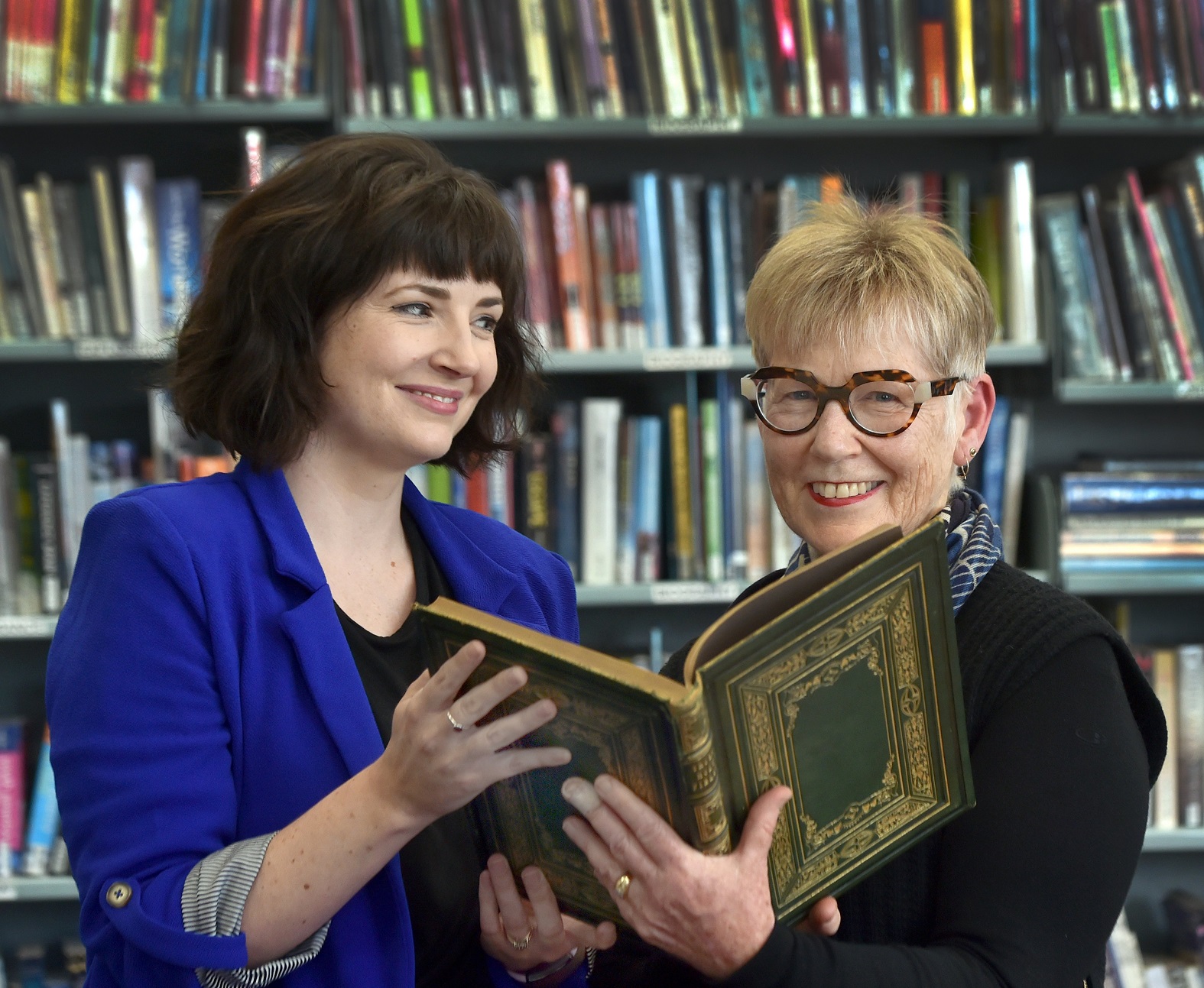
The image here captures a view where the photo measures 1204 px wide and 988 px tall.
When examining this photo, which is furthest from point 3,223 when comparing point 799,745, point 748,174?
point 799,745

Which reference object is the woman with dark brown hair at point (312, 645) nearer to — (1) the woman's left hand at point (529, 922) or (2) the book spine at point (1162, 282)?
(1) the woman's left hand at point (529, 922)

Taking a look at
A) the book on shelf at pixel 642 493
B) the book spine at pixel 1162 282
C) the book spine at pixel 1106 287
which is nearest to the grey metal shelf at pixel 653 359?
the book on shelf at pixel 642 493

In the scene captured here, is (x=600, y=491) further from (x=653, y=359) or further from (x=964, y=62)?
(x=964, y=62)

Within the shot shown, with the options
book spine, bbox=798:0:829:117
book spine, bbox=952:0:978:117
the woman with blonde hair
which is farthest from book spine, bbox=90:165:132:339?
book spine, bbox=952:0:978:117

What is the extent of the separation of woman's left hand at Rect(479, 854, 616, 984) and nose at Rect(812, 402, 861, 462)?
52cm

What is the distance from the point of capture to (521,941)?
3.71 feet

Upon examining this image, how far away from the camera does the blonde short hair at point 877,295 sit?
46.4 inches

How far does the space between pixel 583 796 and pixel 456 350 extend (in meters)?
0.60

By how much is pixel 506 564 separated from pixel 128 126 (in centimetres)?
162

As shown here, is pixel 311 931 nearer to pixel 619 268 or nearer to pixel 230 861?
pixel 230 861

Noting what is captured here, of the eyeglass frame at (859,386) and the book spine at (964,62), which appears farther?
the book spine at (964,62)

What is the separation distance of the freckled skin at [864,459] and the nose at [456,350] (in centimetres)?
36

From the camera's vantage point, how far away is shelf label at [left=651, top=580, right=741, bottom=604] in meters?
2.34

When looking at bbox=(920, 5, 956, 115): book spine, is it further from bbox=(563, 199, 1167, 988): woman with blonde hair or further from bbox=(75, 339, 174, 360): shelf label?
bbox=(75, 339, 174, 360): shelf label
